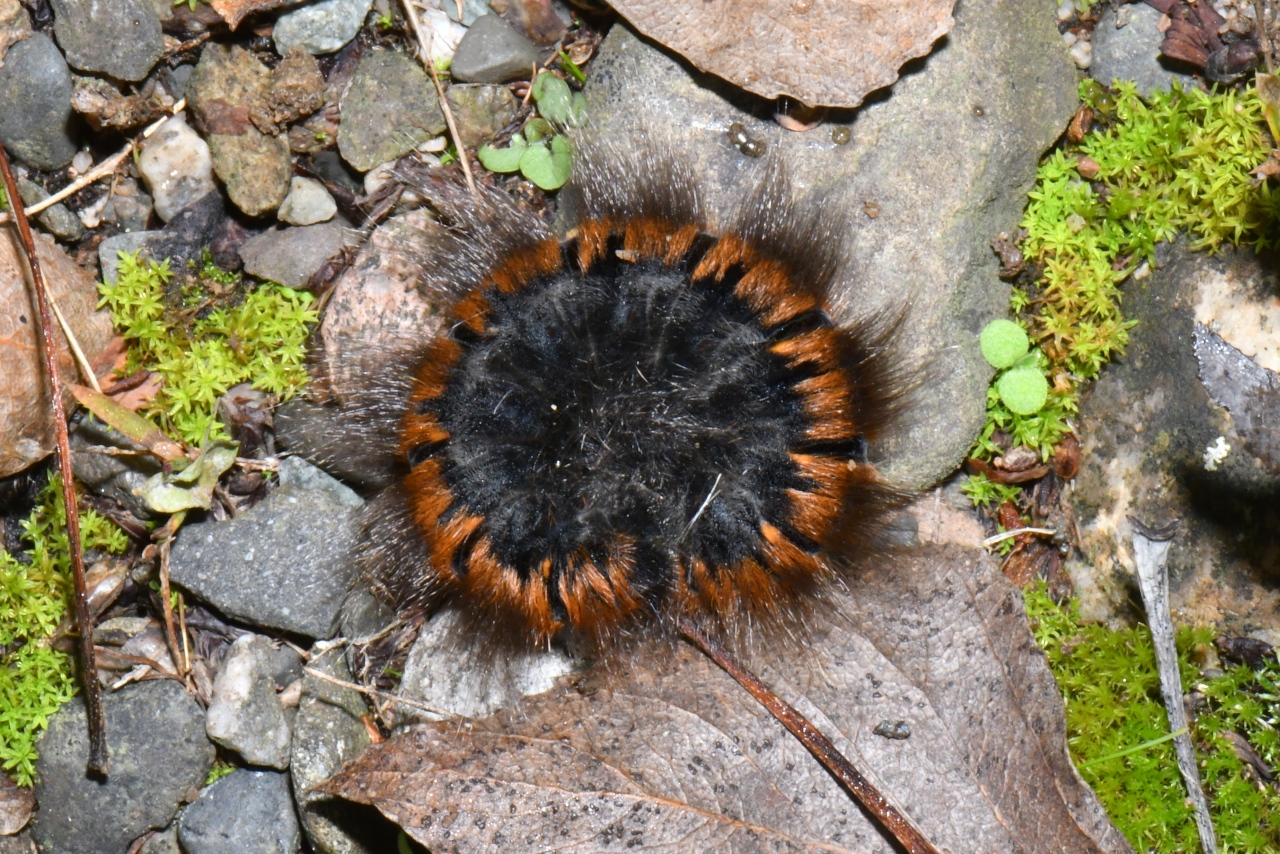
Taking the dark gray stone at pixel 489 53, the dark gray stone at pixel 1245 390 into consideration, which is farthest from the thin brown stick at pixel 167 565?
the dark gray stone at pixel 1245 390

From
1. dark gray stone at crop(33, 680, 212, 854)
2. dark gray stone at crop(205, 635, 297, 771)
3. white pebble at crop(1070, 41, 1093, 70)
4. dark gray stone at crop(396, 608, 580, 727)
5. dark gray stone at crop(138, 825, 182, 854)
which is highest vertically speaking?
white pebble at crop(1070, 41, 1093, 70)

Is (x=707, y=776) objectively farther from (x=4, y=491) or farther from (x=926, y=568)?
(x=4, y=491)

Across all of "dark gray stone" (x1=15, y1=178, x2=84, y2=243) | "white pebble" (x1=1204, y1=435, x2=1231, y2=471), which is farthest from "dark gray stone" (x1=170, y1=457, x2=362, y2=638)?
"white pebble" (x1=1204, y1=435, x2=1231, y2=471)

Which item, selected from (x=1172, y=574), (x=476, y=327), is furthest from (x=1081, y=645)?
(x=476, y=327)

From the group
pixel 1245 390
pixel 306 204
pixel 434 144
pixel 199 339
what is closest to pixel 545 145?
pixel 434 144

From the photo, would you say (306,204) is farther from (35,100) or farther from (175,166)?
(35,100)

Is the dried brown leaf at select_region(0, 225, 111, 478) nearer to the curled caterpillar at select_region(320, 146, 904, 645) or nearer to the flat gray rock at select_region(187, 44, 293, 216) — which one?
the flat gray rock at select_region(187, 44, 293, 216)
